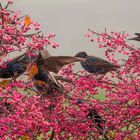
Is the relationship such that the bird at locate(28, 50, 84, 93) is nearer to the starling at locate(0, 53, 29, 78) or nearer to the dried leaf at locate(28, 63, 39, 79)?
the dried leaf at locate(28, 63, 39, 79)

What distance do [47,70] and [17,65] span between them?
20.0 inches

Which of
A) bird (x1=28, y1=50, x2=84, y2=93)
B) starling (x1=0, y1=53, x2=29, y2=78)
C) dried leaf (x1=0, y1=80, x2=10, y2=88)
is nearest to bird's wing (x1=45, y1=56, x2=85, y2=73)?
bird (x1=28, y1=50, x2=84, y2=93)

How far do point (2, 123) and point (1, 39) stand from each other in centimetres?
136

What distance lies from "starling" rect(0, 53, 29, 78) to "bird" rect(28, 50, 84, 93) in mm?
228

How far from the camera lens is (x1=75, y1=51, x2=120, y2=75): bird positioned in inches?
307

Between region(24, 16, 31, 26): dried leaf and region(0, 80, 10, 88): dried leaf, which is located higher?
region(24, 16, 31, 26): dried leaf

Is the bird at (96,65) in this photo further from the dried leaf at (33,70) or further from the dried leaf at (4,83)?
the dried leaf at (4,83)

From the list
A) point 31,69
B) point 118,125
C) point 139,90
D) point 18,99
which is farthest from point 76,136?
point 18,99

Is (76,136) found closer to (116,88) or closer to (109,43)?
(116,88)

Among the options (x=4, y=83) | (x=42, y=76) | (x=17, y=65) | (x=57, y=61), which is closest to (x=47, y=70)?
(x=42, y=76)

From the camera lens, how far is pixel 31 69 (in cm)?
622

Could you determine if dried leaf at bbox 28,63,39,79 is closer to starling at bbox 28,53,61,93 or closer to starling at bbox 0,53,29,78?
starling at bbox 28,53,61,93

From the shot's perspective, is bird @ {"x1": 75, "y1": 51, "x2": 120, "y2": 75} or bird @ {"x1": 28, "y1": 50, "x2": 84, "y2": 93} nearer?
bird @ {"x1": 28, "y1": 50, "x2": 84, "y2": 93}

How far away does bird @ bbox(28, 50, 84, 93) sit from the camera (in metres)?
6.25
